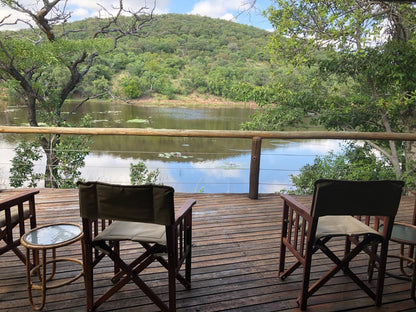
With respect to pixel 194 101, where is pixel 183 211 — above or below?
below

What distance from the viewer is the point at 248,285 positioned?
79.5 inches

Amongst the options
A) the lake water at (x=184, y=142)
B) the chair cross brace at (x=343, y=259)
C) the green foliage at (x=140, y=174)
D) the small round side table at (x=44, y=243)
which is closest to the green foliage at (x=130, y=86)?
the lake water at (x=184, y=142)

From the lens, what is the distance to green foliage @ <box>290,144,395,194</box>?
621 cm

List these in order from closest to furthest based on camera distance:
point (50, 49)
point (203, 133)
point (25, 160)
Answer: point (203, 133), point (25, 160), point (50, 49)

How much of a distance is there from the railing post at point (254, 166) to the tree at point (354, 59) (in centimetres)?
310

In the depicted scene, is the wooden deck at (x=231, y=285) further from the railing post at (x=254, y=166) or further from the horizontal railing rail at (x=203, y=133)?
the horizontal railing rail at (x=203, y=133)

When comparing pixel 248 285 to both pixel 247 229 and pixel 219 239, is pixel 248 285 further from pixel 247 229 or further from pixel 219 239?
pixel 247 229

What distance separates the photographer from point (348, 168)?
6.57 m

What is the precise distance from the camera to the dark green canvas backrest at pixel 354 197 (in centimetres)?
155

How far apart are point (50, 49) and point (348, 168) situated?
7.22m

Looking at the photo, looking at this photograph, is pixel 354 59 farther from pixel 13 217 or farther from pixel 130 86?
pixel 130 86

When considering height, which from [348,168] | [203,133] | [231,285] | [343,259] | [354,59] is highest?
[354,59]

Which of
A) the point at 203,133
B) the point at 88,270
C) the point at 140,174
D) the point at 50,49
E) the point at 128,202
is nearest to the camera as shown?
the point at 128,202

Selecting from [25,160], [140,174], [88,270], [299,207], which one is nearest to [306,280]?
[299,207]
